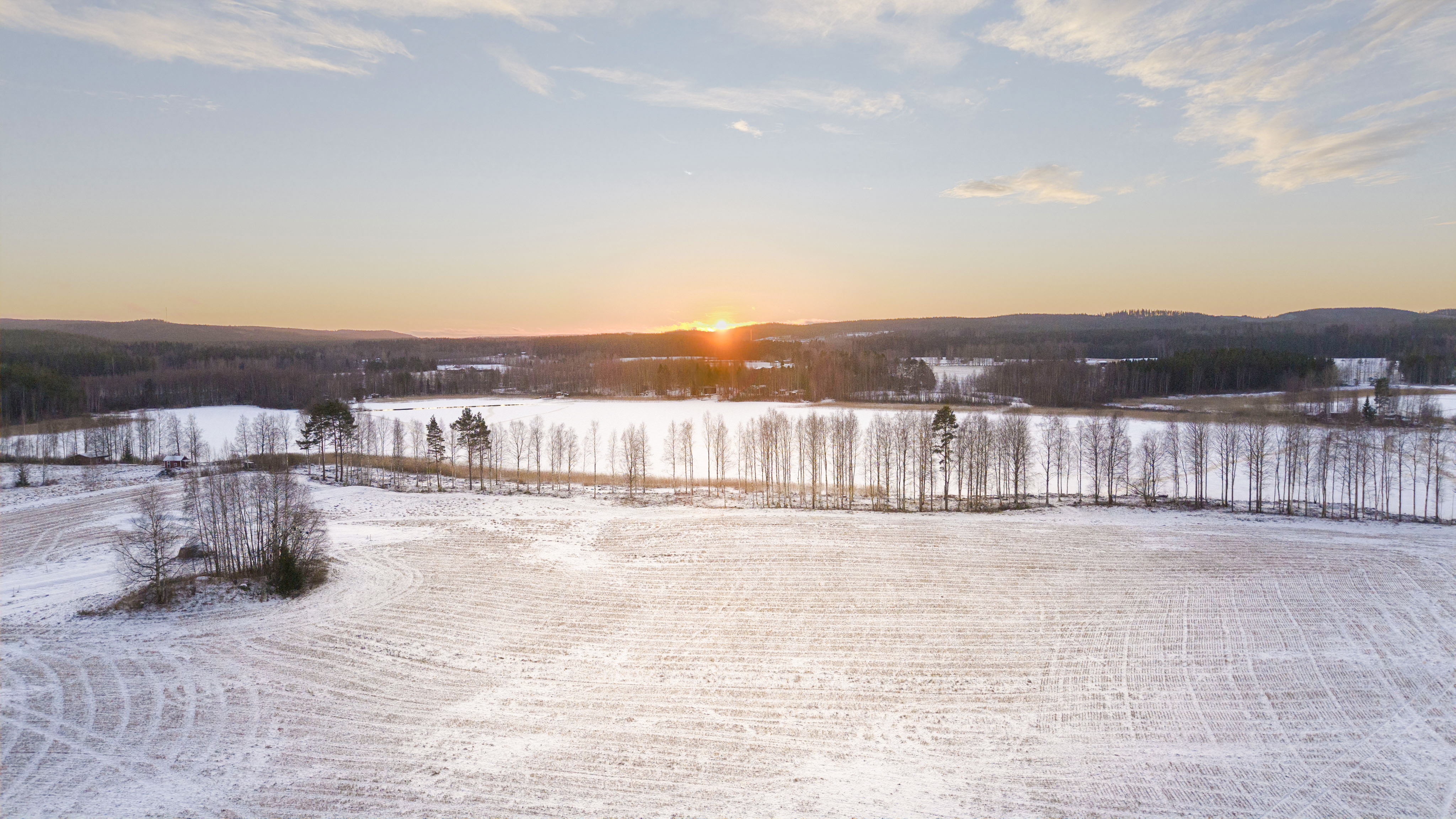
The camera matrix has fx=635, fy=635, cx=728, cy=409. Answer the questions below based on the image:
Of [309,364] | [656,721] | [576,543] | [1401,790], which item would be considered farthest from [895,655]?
[309,364]

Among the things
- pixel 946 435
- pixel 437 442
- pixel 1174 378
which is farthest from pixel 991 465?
pixel 1174 378

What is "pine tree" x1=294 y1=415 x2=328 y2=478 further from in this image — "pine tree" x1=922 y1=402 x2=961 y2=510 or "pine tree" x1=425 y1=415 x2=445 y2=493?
"pine tree" x1=922 y1=402 x2=961 y2=510

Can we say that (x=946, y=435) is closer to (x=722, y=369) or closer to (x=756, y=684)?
(x=756, y=684)

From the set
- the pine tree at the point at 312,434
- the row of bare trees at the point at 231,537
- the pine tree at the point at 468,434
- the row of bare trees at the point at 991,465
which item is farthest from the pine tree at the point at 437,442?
the row of bare trees at the point at 231,537

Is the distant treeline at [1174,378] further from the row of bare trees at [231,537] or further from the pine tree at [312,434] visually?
the row of bare trees at [231,537]

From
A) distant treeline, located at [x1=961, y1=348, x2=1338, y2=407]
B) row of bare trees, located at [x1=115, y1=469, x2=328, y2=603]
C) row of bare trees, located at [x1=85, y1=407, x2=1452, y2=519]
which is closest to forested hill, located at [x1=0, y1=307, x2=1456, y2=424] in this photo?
distant treeline, located at [x1=961, y1=348, x2=1338, y2=407]
